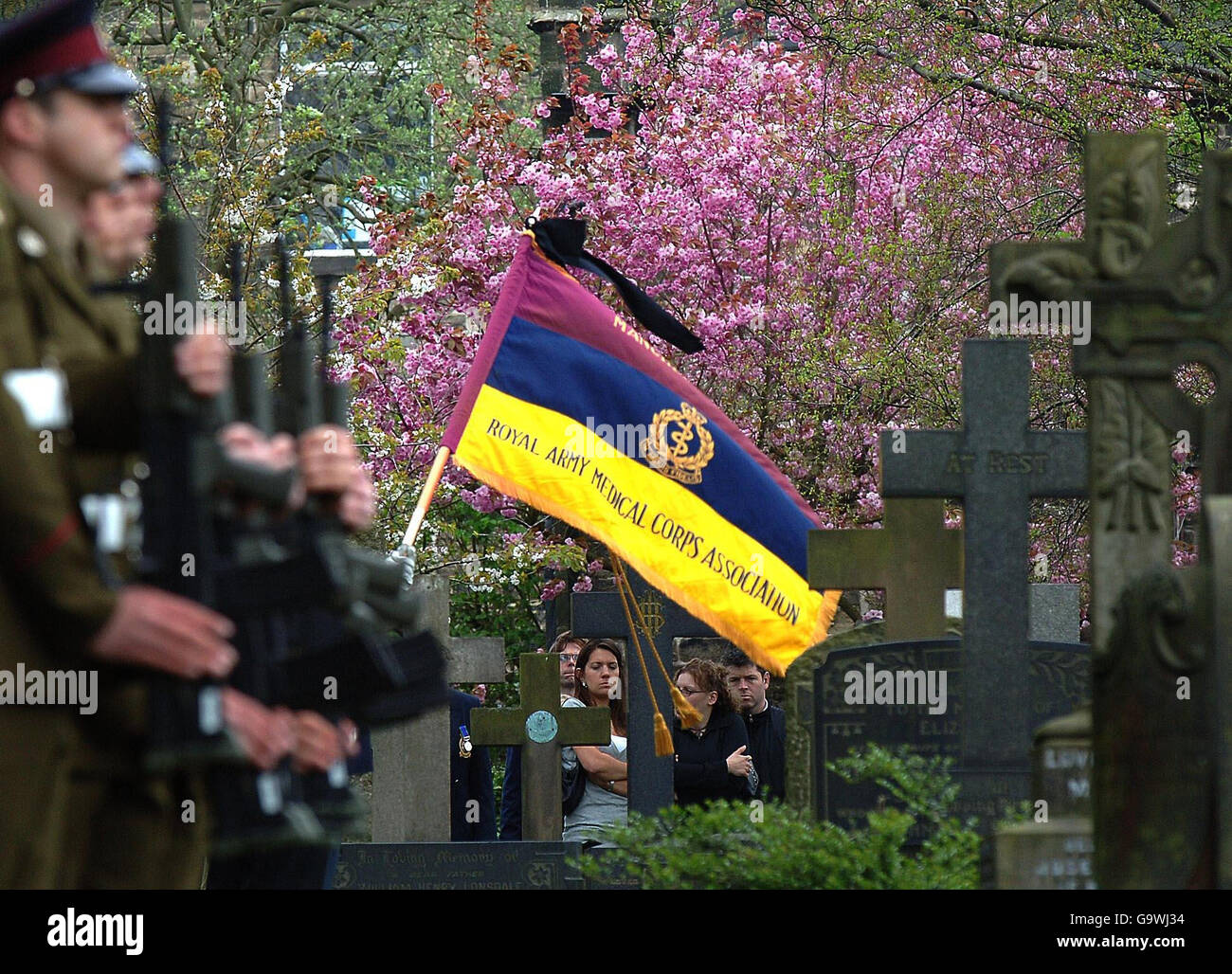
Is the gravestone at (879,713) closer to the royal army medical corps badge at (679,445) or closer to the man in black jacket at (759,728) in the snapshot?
the royal army medical corps badge at (679,445)

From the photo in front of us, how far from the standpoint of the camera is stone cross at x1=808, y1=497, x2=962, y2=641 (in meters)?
10.1

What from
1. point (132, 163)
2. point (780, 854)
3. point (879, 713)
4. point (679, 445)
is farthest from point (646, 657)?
point (132, 163)

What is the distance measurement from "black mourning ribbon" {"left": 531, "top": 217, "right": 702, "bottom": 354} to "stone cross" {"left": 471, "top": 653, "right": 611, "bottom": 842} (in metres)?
2.55

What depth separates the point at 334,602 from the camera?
3.51m

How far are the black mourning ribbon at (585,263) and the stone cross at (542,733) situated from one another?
2546 millimetres

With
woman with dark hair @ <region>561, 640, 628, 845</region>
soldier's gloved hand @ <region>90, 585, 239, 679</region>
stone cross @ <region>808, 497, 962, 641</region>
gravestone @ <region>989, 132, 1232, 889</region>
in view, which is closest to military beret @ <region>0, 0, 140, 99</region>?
soldier's gloved hand @ <region>90, 585, 239, 679</region>

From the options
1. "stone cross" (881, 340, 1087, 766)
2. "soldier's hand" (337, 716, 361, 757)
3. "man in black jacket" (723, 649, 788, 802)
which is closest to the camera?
"soldier's hand" (337, 716, 361, 757)

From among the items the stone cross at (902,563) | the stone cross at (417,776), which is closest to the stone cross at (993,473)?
the stone cross at (902,563)

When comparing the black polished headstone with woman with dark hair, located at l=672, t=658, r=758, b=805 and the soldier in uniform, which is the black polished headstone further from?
the soldier in uniform

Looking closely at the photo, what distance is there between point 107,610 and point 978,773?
6.23 metres

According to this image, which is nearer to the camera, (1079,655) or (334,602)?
(334,602)

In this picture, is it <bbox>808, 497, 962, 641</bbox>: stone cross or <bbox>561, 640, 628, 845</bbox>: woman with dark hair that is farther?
<bbox>561, 640, 628, 845</bbox>: woman with dark hair
